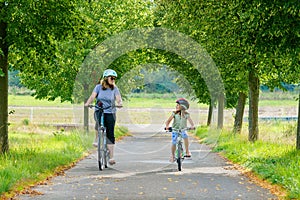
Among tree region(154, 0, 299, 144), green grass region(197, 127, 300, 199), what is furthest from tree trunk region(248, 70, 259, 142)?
green grass region(197, 127, 300, 199)

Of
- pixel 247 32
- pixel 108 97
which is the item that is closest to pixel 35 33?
pixel 108 97

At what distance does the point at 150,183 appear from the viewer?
12.3m

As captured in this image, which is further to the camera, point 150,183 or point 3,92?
point 3,92

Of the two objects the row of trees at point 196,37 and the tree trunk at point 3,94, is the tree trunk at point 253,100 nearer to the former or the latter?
the row of trees at point 196,37

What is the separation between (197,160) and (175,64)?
704 inches

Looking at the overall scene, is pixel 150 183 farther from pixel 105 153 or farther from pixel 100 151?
pixel 105 153

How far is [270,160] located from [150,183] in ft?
13.4

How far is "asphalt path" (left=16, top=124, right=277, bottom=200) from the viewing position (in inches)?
424

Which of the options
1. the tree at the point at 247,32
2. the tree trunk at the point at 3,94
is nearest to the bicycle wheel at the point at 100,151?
the tree trunk at the point at 3,94

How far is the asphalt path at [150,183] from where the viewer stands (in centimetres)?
1076

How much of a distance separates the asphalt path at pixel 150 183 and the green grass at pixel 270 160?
0.43m

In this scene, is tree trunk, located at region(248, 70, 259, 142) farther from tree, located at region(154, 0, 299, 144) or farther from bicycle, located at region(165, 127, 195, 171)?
bicycle, located at region(165, 127, 195, 171)

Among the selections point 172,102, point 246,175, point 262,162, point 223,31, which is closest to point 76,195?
point 246,175

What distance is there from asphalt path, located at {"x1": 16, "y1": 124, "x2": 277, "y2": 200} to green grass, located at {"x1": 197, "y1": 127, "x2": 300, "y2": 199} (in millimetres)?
432
